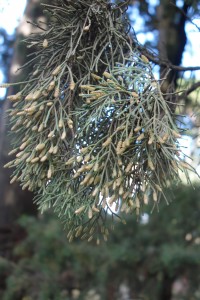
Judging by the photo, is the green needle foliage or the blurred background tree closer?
the green needle foliage

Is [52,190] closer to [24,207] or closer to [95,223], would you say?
[95,223]

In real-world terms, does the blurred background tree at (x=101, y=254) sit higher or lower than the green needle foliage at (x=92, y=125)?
lower

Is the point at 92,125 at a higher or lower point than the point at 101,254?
higher

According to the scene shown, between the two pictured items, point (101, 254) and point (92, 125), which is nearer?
point (92, 125)

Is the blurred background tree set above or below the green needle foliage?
below
